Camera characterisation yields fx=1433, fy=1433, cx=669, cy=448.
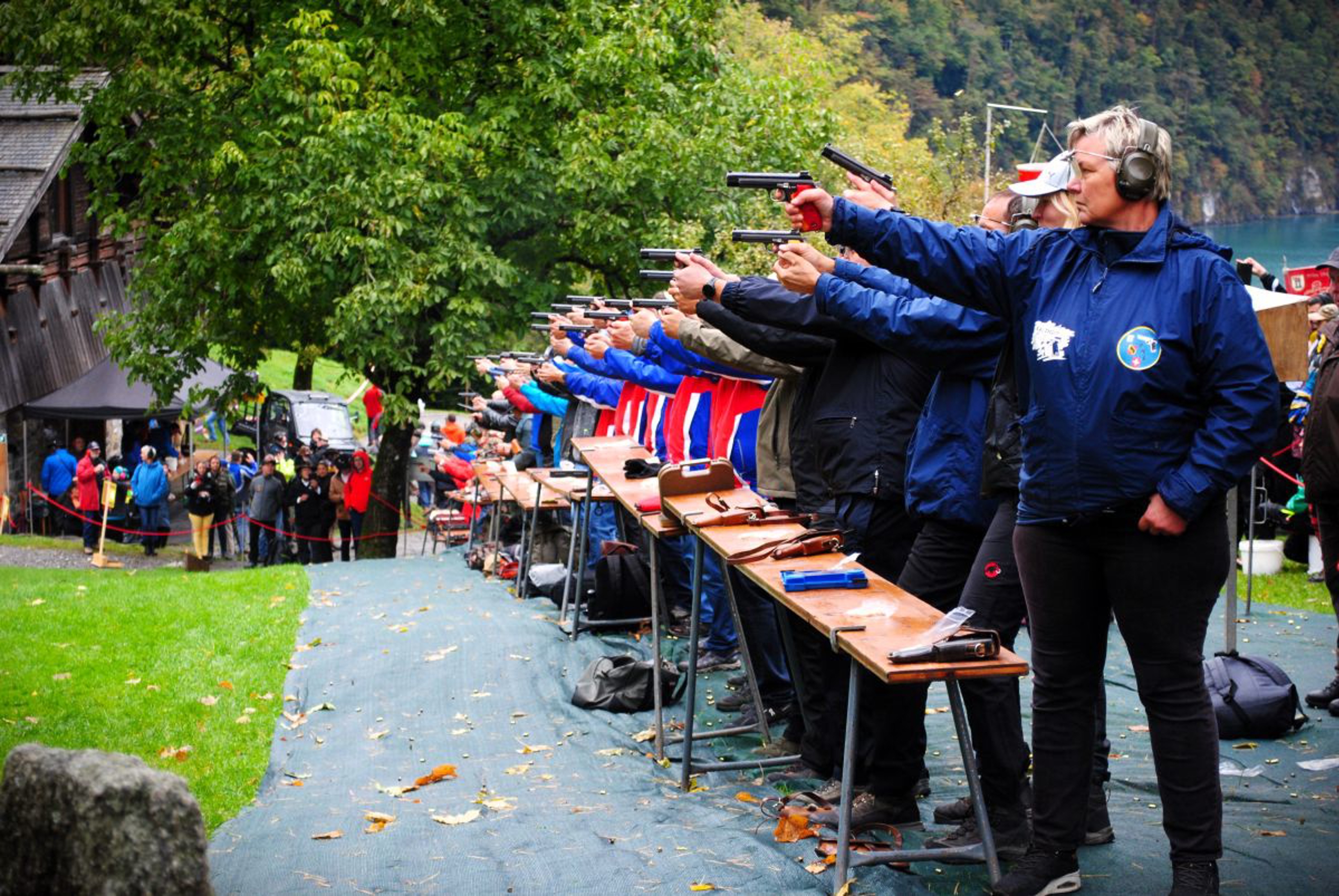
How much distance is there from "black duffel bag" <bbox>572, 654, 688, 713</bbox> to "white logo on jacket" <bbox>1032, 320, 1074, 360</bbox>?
392 cm

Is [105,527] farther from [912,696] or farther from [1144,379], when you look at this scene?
[1144,379]

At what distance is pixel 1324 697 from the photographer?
6914 mm

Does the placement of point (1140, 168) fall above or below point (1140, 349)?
above

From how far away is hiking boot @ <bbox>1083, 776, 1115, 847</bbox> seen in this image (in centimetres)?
464

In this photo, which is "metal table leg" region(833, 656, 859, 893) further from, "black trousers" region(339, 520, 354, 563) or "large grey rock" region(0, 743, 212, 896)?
"black trousers" region(339, 520, 354, 563)

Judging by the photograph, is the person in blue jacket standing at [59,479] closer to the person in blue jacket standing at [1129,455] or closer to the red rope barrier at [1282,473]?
the red rope barrier at [1282,473]

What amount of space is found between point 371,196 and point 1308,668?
10.6m

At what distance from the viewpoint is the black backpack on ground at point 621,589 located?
9547 millimetres

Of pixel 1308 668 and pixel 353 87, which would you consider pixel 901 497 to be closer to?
pixel 1308 668

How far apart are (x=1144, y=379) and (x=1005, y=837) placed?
1655 millimetres

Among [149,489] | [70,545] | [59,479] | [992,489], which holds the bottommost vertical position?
[70,545]

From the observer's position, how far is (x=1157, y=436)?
366 centimetres

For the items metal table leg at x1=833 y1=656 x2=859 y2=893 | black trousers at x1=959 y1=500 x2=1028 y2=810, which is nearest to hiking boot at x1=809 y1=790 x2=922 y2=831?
black trousers at x1=959 y1=500 x2=1028 y2=810

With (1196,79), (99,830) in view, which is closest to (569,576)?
(99,830)
